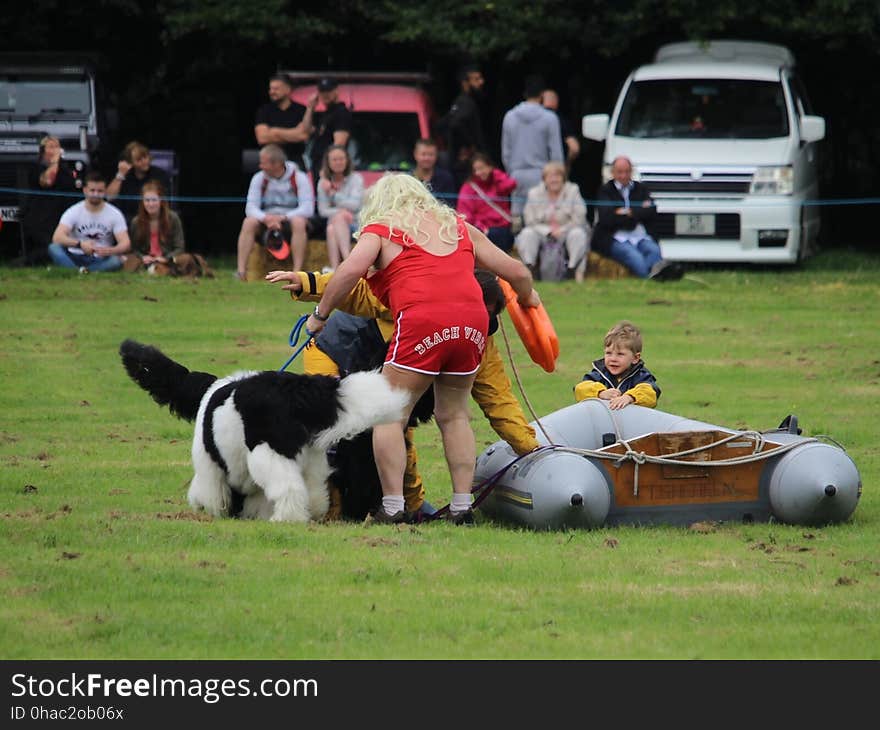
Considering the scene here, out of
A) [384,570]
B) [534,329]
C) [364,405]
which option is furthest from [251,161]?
[384,570]

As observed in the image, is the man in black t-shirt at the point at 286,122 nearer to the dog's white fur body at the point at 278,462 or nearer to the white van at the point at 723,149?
the white van at the point at 723,149

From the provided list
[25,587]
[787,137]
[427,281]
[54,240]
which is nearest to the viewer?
[25,587]

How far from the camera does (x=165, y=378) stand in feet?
27.8

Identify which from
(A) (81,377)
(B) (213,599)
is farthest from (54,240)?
(B) (213,599)

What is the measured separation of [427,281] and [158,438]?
402cm

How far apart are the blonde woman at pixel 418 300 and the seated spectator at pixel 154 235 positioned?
35.4ft

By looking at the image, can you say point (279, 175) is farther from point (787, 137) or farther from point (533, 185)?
point (787, 137)

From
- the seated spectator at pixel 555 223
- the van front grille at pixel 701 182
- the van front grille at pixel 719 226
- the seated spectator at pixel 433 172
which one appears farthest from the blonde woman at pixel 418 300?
the van front grille at pixel 701 182

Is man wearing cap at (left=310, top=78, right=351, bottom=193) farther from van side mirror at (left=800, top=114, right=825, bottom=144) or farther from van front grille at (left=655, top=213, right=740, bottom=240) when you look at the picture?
van side mirror at (left=800, top=114, right=825, bottom=144)

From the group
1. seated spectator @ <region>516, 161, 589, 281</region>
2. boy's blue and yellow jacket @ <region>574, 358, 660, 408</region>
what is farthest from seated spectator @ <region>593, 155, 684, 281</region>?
boy's blue and yellow jacket @ <region>574, 358, 660, 408</region>

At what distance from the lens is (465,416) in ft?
27.2

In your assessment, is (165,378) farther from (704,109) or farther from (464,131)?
(704,109)

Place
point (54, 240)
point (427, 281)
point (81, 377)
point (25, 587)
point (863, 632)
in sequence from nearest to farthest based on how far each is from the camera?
point (863, 632)
point (25, 587)
point (427, 281)
point (81, 377)
point (54, 240)

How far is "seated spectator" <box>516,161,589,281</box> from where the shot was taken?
60.9ft
